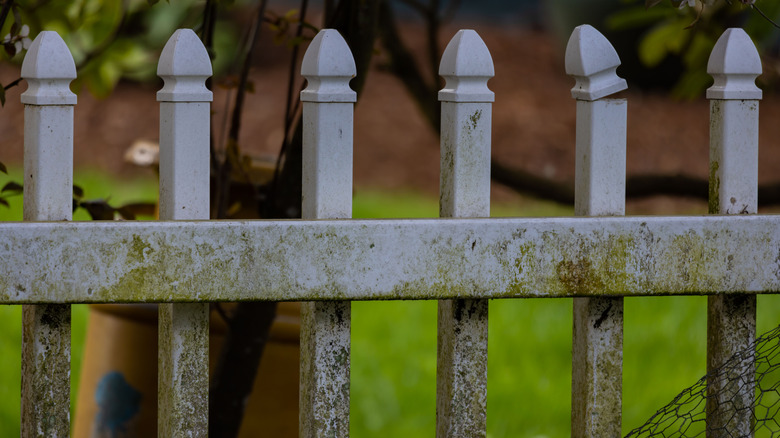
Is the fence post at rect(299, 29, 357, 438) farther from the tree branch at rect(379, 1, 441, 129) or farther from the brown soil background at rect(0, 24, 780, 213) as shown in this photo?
the brown soil background at rect(0, 24, 780, 213)

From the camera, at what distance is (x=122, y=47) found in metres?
2.25

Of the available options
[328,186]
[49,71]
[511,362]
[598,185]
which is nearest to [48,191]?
[49,71]

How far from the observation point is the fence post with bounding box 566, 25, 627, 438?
4.34 feet

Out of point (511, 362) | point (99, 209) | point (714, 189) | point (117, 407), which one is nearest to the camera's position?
point (714, 189)

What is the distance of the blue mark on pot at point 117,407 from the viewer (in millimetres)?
1854

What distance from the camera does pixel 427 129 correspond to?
6.38 meters

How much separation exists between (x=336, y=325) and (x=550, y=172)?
15.4 ft

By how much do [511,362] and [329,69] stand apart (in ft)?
6.56

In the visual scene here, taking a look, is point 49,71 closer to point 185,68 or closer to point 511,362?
point 185,68

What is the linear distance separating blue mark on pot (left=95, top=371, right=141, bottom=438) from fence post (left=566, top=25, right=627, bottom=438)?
973 millimetres

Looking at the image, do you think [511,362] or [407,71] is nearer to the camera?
[407,71]

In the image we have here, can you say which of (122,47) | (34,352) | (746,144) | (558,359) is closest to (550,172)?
(558,359)

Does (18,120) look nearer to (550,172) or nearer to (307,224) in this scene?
(550,172)

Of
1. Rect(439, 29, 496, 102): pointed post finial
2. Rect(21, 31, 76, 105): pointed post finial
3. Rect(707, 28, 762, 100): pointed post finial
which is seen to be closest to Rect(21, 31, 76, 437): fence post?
Rect(21, 31, 76, 105): pointed post finial
